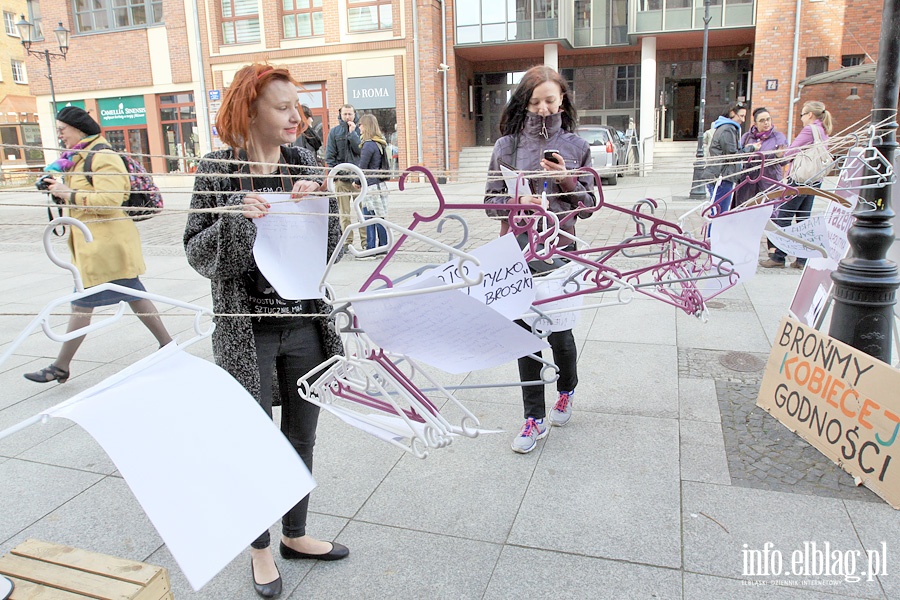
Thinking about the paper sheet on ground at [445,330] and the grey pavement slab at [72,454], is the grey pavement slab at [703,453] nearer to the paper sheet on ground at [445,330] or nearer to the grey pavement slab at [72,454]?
the paper sheet on ground at [445,330]

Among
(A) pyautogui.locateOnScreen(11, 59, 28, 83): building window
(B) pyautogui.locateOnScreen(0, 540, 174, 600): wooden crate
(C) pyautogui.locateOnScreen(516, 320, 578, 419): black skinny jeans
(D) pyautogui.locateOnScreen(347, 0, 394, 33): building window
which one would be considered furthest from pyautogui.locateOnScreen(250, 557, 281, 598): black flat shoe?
(A) pyautogui.locateOnScreen(11, 59, 28, 83): building window

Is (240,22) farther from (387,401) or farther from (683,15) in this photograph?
(387,401)

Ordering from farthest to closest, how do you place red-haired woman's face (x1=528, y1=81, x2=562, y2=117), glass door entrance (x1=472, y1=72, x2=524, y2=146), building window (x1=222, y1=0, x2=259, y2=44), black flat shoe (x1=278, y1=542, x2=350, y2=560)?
glass door entrance (x1=472, y1=72, x2=524, y2=146) → building window (x1=222, y1=0, x2=259, y2=44) → red-haired woman's face (x1=528, y1=81, x2=562, y2=117) → black flat shoe (x1=278, y1=542, x2=350, y2=560)

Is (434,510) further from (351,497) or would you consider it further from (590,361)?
(590,361)

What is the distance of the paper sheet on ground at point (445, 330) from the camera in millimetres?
1425

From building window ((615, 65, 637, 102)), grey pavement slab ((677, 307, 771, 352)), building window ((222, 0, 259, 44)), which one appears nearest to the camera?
grey pavement slab ((677, 307, 771, 352))

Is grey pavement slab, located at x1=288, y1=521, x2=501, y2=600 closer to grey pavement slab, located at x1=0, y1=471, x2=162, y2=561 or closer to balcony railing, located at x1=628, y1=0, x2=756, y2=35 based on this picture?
grey pavement slab, located at x1=0, y1=471, x2=162, y2=561

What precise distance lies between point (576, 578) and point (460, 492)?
2.27ft

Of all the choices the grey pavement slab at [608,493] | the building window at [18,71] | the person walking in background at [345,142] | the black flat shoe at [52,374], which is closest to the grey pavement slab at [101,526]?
the grey pavement slab at [608,493]

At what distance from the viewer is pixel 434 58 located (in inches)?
755

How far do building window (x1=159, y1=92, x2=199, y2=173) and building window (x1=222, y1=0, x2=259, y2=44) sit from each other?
8.02ft

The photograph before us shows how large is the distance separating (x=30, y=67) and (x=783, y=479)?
88.5 ft

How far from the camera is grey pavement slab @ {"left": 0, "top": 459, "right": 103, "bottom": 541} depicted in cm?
264

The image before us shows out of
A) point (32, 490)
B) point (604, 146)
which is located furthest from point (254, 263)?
point (604, 146)
